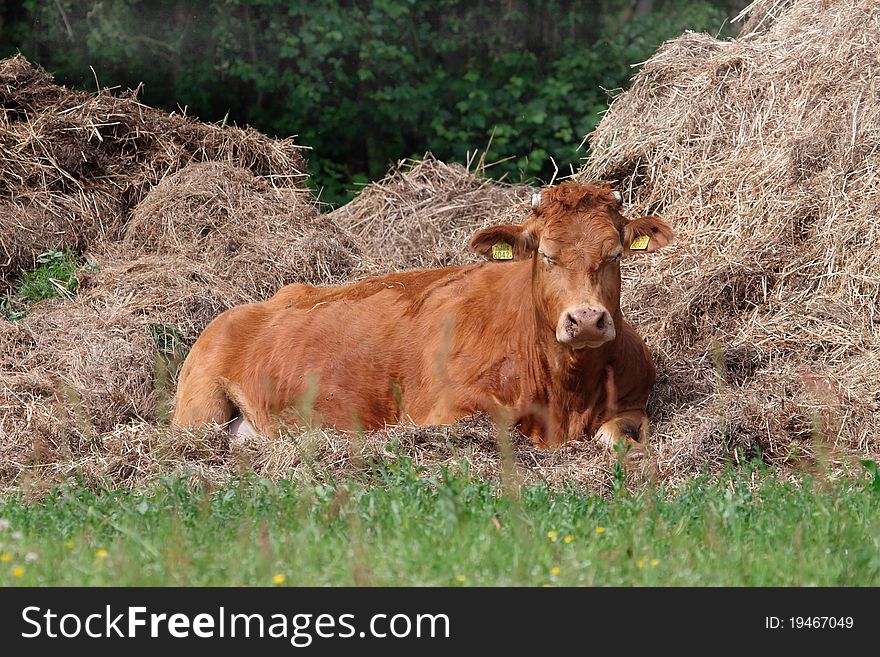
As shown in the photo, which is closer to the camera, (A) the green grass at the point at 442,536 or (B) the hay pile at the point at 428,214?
(A) the green grass at the point at 442,536

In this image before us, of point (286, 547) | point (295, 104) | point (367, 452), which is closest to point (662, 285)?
point (367, 452)

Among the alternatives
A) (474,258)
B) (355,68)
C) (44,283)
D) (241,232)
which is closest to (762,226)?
(474,258)

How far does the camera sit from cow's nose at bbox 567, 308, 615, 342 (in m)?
6.59

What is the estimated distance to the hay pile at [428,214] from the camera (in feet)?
33.9

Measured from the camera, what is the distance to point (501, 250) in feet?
24.3

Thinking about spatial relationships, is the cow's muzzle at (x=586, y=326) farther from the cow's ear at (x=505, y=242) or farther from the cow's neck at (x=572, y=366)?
the cow's ear at (x=505, y=242)

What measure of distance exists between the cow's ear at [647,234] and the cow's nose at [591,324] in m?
0.77

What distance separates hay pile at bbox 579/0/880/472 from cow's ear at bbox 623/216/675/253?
0.82 meters

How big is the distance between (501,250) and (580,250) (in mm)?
709

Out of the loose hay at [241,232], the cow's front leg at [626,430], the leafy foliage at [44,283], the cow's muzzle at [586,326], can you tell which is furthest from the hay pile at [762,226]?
the leafy foliage at [44,283]
